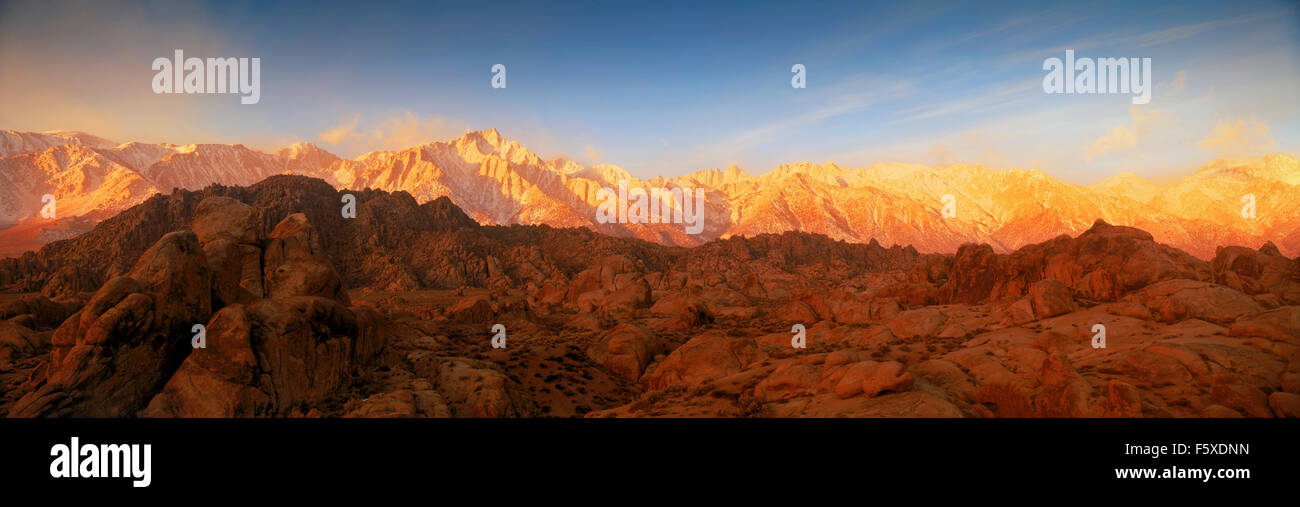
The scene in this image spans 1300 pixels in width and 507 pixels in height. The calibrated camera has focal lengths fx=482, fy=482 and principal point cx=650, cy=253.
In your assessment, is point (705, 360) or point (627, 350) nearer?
point (705, 360)

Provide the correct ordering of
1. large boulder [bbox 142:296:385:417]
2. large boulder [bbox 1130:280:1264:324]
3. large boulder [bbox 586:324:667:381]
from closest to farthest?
large boulder [bbox 142:296:385:417], large boulder [bbox 1130:280:1264:324], large boulder [bbox 586:324:667:381]

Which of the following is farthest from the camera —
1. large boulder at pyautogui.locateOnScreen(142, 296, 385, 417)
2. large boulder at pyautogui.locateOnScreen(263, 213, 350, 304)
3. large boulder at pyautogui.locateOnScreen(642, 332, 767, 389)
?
large boulder at pyautogui.locateOnScreen(263, 213, 350, 304)

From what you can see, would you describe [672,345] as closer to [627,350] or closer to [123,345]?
[627,350]

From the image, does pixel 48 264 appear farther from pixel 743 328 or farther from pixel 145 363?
pixel 743 328

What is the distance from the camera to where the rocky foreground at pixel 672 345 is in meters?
13.7

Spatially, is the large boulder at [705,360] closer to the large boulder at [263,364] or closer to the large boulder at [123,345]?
the large boulder at [263,364]

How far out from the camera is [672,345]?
3294cm

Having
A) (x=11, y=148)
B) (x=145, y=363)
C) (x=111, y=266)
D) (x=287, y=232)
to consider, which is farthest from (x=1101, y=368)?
(x=11, y=148)

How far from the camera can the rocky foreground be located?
13.7m

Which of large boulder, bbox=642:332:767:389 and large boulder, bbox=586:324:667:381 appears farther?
large boulder, bbox=586:324:667:381
